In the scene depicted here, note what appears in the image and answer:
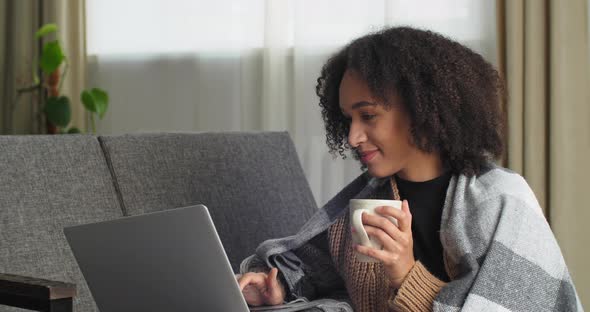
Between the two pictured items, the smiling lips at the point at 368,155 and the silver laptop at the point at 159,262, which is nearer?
the silver laptop at the point at 159,262

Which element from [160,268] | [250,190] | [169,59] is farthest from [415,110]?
[169,59]

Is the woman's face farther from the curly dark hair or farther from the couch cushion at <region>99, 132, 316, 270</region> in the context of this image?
the couch cushion at <region>99, 132, 316, 270</region>

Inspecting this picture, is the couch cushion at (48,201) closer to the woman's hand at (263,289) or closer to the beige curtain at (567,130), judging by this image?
the woman's hand at (263,289)

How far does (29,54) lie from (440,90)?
2706 millimetres

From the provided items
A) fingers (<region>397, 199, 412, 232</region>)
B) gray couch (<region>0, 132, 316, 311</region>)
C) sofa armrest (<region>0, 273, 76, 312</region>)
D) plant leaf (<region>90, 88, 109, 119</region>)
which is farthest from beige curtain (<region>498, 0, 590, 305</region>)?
sofa armrest (<region>0, 273, 76, 312</region>)

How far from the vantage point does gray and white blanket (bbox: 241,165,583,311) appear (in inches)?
51.9

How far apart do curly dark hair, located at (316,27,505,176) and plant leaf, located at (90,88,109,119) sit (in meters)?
2.05

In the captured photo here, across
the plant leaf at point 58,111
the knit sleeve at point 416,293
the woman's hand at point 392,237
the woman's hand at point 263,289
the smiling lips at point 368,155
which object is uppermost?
the smiling lips at point 368,155

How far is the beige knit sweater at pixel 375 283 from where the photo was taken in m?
1.33

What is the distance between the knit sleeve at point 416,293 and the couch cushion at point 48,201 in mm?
630

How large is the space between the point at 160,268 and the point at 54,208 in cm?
46

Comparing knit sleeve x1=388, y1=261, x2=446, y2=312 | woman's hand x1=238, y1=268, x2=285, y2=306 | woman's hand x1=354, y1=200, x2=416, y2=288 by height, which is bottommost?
woman's hand x1=238, y1=268, x2=285, y2=306

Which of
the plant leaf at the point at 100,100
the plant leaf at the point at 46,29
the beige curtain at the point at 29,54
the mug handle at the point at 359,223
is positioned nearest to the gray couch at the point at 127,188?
the mug handle at the point at 359,223

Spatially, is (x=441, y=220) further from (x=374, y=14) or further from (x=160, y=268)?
(x=374, y=14)
